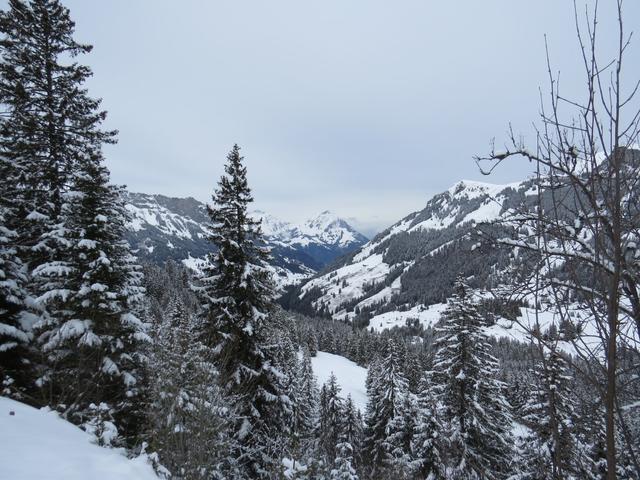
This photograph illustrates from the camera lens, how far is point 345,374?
225ft

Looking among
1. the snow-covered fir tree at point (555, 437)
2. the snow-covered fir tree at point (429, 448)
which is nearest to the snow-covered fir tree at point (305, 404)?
the snow-covered fir tree at point (429, 448)

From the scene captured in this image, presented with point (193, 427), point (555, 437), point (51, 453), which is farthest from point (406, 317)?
point (555, 437)

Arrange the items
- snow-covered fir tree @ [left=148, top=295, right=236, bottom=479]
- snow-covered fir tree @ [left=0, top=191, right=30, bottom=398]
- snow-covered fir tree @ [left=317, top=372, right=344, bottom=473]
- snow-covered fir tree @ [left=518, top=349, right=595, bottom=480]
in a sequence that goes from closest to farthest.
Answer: snow-covered fir tree @ [left=518, top=349, right=595, bottom=480]
snow-covered fir tree @ [left=148, top=295, right=236, bottom=479]
snow-covered fir tree @ [left=0, top=191, right=30, bottom=398]
snow-covered fir tree @ [left=317, top=372, right=344, bottom=473]

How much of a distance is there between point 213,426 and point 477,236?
28.1ft

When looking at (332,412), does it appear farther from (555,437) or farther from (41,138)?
(555,437)

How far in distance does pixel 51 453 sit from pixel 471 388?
15.5 metres

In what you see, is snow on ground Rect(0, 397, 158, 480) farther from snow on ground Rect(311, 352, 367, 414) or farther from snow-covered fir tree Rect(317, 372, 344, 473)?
snow on ground Rect(311, 352, 367, 414)

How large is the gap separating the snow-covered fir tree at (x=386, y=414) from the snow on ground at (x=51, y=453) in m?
23.3

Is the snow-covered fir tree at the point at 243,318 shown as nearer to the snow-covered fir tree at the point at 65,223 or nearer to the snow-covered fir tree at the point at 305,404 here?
the snow-covered fir tree at the point at 65,223

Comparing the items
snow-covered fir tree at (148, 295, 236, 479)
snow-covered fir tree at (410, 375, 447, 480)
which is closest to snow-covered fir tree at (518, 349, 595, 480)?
snow-covered fir tree at (148, 295, 236, 479)

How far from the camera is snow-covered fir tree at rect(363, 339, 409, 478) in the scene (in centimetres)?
2625

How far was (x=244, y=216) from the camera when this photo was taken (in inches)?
526

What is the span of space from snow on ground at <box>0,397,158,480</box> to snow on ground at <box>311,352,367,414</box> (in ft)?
162

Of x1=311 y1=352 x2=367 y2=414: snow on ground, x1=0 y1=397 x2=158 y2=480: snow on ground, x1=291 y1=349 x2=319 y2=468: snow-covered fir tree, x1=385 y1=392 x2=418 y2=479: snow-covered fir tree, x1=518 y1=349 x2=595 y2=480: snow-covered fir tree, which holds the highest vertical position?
x1=518 y1=349 x2=595 y2=480: snow-covered fir tree
